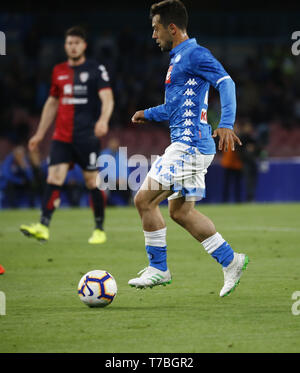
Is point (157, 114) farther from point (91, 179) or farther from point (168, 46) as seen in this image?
point (91, 179)

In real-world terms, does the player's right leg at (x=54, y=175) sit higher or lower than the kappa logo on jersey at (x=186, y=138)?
lower

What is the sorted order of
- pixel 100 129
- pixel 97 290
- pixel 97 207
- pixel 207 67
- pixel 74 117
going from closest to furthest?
pixel 97 290, pixel 207 67, pixel 100 129, pixel 74 117, pixel 97 207

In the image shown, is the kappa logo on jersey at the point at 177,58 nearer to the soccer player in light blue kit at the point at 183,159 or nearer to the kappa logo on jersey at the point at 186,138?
the soccer player in light blue kit at the point at 183,159

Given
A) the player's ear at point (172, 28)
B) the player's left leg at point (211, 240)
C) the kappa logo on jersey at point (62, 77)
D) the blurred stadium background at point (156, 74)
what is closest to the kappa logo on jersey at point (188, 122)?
the player's left leg at point (211, 240)

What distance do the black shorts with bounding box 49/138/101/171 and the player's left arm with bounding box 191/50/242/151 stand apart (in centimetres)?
404

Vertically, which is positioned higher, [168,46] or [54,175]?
[168,46]

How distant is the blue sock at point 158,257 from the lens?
20.4 feet

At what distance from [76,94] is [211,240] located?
441 centimetres

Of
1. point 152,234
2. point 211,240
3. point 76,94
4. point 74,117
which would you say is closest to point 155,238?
point 152,234

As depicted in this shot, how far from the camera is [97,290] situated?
5.64 m

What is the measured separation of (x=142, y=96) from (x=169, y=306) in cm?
1713

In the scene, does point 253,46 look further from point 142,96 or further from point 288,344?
point 288,344

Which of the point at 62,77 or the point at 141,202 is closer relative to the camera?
the point at 141,202

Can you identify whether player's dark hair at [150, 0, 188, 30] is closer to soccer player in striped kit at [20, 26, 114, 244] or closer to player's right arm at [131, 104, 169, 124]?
player's right arm at [131, 104, 169, 124]
